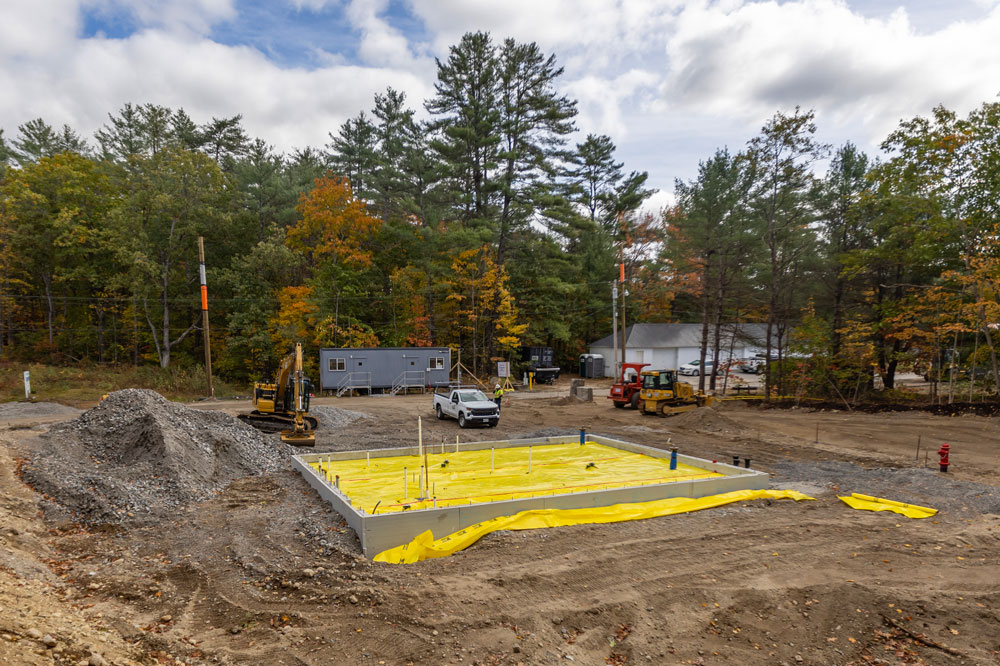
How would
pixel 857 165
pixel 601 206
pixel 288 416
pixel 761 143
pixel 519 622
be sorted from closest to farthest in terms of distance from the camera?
pixel 519 622, pixel 288 416, pixel 761 143, pixel 857 165, pixel 601 206

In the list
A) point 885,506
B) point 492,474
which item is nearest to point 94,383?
point 492,474

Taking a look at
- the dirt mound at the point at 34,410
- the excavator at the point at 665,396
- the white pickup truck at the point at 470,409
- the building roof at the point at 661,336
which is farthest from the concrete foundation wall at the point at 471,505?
the building roof at the point at 661,336

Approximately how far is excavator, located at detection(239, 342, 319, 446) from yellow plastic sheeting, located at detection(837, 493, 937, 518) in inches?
552

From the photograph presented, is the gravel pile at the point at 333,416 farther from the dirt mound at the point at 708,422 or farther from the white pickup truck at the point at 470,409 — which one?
the dirt mound at the point at 708,422

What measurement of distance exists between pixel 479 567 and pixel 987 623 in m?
5.70

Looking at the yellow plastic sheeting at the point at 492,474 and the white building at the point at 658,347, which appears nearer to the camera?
the yellow plastic sheeting at the point at 492,474

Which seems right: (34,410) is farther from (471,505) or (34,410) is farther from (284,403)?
(471,505)

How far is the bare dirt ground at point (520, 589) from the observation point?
5.35 meters

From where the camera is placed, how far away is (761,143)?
85.3ft

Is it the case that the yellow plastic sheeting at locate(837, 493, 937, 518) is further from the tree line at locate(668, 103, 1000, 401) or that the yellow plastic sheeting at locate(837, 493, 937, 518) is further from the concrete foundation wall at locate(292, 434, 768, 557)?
the tree line at locate(668, 103, 1000, 401)

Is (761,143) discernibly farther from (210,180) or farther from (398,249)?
(210,180)

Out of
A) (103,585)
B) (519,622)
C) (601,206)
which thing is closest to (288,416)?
(103,585)

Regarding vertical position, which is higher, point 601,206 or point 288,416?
point 601,206

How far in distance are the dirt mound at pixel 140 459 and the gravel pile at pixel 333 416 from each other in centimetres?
475
